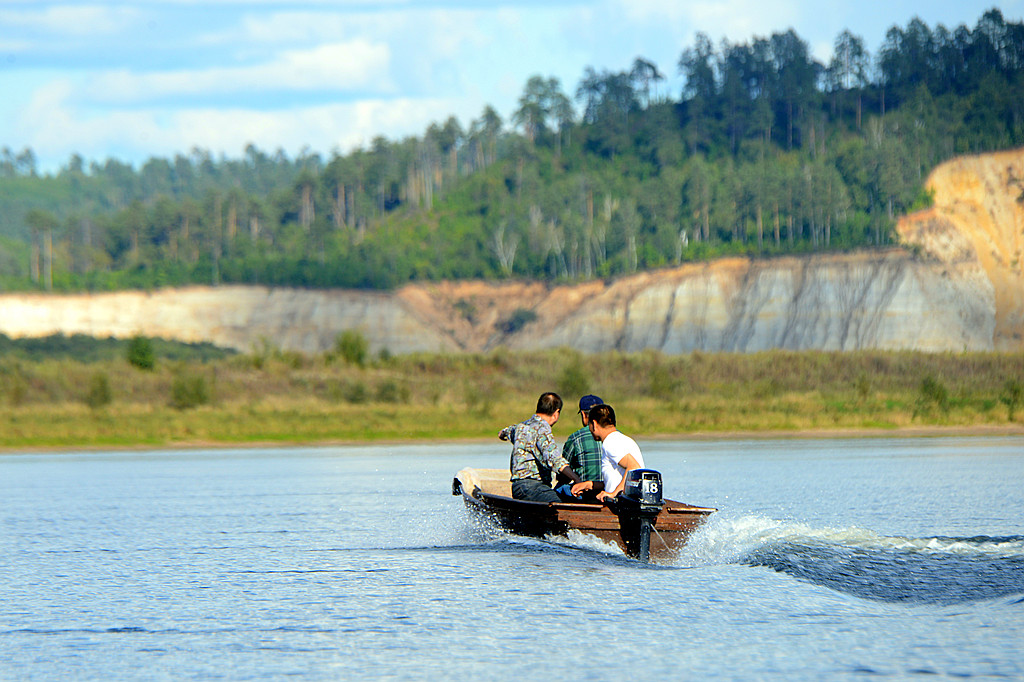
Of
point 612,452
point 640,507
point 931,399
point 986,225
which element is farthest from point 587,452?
point 986,225

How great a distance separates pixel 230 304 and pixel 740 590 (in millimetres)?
97309

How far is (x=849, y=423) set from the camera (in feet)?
164

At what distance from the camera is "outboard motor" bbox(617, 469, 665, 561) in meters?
14.8

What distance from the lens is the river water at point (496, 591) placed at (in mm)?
11125

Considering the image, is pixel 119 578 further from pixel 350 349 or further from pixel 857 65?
pixel 857 65

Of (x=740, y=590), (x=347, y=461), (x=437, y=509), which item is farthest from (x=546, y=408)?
(x=347, y=461)

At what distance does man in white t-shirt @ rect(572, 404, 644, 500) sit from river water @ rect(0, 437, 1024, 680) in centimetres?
116

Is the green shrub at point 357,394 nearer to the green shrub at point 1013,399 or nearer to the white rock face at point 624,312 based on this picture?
the green shrub at point 1013,399

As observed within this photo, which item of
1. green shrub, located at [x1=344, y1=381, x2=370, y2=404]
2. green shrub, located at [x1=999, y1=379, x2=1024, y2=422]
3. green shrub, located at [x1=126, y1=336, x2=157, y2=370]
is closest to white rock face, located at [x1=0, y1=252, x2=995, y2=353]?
green shrub, located at [x1=126, y1=336, x2=157, y2=370]

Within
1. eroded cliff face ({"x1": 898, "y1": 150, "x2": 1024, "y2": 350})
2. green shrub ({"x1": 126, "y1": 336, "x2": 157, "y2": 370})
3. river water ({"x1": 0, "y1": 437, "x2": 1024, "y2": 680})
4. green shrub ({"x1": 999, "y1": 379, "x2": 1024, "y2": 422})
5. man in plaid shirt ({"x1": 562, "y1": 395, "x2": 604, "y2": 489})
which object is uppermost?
eroded cliff face ({"x1": 898, "y1": 150, "x2": 1024, "y2": 350})

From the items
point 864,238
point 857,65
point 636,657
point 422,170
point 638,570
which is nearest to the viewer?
point 636,657

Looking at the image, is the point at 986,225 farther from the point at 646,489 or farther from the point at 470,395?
the point at 646,489

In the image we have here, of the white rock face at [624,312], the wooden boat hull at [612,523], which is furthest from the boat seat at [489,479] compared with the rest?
the white rock face at [624,312]

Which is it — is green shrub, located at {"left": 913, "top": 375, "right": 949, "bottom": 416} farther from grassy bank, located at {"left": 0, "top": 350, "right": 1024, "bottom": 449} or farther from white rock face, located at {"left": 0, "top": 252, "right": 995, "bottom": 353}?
white rock face, located at {"left": 0, "top": 252, "right": 995, "bottom": 353}
